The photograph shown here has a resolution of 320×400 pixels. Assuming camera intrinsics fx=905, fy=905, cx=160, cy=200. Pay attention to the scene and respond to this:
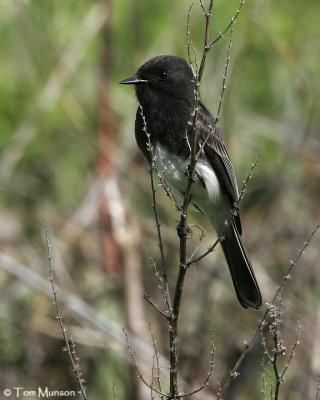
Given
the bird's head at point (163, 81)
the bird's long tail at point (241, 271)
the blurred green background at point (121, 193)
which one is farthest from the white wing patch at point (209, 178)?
the blurred green background at point (121, 193)

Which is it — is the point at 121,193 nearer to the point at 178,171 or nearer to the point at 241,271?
the point at 241,271

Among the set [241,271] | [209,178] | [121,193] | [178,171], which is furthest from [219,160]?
[121,193]

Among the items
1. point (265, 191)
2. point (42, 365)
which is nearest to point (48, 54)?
point (265, 191)

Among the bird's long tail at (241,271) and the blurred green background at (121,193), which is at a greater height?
the blurred green background at (121,193)

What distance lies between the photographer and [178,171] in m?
4.78

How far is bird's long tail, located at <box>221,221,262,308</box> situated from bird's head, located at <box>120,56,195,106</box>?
821 mm

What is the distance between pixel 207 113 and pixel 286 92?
134 inches

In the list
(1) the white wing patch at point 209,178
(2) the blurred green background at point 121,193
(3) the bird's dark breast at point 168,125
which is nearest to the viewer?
(3) the bird's dark breast at point 168,125

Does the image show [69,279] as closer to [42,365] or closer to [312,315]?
[42,365]

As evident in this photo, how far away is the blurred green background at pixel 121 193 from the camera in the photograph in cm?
679

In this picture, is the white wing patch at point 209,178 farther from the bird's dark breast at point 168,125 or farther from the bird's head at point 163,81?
the bird's head at point 163,81

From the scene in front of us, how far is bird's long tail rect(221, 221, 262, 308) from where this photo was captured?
4809 mm

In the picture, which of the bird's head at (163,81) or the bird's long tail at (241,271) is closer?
the bird's long tail at (241,271)

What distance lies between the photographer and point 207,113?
5.02 meters
